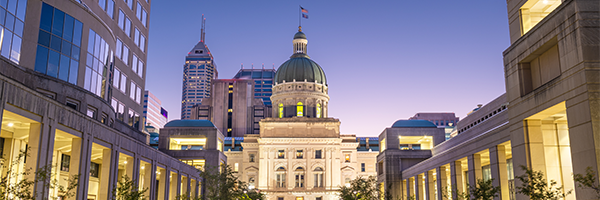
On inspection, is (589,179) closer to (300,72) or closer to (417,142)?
(417,142)

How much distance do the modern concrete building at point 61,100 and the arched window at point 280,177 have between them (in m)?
68.5

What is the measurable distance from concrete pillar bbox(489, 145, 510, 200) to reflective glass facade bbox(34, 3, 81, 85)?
31.6 metres

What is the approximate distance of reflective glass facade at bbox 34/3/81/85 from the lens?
37.7 m

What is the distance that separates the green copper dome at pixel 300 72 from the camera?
13912cm

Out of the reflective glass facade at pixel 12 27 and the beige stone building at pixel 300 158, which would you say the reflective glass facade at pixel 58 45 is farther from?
the beige stone building at pixel 300 158

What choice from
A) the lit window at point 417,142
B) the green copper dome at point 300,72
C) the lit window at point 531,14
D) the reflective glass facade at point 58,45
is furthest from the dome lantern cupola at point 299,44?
the lit window at point 531,14

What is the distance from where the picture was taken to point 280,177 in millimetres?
122562

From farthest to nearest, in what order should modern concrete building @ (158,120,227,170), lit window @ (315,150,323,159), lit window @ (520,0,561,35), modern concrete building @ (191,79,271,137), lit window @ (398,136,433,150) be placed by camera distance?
modern concrete building @ (191,79,271,137), lit window @ (315,150,323,159), lit window @ (398,136,433,150), modern concrete building @ (158,120,227,170), lit window @ (520,0,561,35)

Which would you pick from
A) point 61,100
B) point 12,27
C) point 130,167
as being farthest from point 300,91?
point 12,27

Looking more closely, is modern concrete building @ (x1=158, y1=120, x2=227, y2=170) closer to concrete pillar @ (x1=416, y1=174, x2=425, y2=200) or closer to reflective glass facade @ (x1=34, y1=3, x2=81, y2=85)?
concrete pillar @ (x1=416, y1=174, x2=425, y2=200)

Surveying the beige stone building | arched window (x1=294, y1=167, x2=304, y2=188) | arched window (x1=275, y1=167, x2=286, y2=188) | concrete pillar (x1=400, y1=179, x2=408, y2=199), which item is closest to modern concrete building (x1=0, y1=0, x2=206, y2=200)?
concrete pillar (x1=400, y1=179, x2=408, y2=199)

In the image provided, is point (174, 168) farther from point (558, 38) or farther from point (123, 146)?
point (558, 38)

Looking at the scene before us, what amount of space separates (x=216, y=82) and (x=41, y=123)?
163 metres

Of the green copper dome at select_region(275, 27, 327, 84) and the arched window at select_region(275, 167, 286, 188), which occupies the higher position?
the green copper dome at select_region(275, 27, 327, 84)
